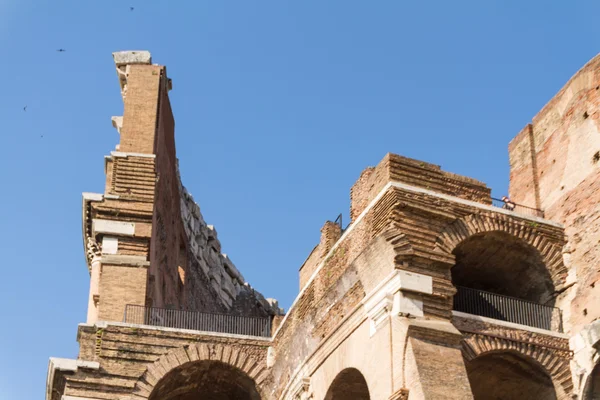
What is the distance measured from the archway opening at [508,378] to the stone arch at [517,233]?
183 centimetres

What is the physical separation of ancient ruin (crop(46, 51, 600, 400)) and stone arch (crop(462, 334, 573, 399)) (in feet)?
0.09

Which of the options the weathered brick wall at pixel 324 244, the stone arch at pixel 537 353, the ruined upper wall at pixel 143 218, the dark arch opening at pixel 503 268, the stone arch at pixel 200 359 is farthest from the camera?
the ruined upper wall at pixel 143 218

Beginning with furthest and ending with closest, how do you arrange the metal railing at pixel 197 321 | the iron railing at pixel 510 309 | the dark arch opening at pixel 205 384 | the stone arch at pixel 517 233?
1. the metal railing at pixel 197 321
2. the dark arch opening at pixel 205 384
3. the iron railing at pixel 510 309
4. the stone arch at pixel 517 233

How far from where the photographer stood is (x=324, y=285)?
2520 centimetres

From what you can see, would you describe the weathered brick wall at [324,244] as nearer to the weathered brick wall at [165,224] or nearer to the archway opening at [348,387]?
the archway opening at [348,387]

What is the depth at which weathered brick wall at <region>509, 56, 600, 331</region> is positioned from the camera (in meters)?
23.2

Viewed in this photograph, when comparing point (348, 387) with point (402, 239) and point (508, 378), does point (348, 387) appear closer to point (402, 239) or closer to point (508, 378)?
point (508, 378)

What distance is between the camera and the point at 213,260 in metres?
38.2

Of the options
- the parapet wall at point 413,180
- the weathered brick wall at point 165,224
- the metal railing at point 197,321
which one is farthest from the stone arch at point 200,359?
the parapet wall at point 413,180

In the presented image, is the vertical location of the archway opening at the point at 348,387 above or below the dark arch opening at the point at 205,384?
below

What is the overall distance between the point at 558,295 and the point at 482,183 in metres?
2.58

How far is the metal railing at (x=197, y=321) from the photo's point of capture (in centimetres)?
2736

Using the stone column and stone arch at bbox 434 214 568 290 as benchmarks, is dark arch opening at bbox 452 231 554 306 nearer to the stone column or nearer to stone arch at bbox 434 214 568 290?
stone arch at bbox 434 214 568 290

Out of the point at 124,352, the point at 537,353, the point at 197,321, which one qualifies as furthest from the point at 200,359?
the point at 537,353
